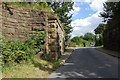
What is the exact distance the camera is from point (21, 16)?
232 inches

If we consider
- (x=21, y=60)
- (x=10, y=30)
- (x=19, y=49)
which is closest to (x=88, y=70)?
(x=21, y=60)

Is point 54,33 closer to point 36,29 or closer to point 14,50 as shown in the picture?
point 36,29

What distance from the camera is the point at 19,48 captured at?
4.74 m

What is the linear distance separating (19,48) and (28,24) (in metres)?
1.93

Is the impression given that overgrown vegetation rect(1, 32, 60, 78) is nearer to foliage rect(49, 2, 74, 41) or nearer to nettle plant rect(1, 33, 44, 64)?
nettle plant rect(1, 33, 44, 64)

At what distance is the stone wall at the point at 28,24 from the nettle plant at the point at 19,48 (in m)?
0.42

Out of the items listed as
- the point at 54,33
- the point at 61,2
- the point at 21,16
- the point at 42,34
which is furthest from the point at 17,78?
the point at 61,2

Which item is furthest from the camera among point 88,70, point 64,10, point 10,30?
point 64,10

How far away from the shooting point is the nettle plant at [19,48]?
413 cm

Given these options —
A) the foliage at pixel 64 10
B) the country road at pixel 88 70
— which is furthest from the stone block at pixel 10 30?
the foliage at pixel 64 10

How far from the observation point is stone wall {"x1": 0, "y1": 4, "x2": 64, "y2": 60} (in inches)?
209

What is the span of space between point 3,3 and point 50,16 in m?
2.83

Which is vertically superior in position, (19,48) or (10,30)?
(10,30)

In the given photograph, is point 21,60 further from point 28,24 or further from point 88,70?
point 88,70
